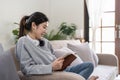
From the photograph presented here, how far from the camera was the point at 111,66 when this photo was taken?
360 cm

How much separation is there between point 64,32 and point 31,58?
3218 millimetres

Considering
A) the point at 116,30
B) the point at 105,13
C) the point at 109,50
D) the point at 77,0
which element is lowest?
the point at 109,50

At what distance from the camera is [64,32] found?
16.7 feet

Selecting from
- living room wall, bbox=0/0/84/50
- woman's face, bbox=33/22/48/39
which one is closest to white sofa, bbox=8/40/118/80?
woman's face, bbox=33/22/48/39

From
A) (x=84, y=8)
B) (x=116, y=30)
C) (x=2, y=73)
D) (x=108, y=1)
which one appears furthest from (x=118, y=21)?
(x=2, y=73)

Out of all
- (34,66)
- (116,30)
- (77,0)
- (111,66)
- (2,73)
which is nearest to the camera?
(2,73)

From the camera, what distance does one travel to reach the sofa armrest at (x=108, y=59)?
365 cm

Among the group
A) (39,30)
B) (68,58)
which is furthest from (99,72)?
(39,30)

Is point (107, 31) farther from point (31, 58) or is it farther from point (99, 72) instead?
point (31, 58)

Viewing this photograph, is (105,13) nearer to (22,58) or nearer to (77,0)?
(77,0)

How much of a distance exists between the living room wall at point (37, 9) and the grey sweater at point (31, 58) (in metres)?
2.35

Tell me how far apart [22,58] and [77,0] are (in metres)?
3.51

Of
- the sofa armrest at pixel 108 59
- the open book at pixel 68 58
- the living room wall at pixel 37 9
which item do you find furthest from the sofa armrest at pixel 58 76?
the living room wall at pixel 37 9

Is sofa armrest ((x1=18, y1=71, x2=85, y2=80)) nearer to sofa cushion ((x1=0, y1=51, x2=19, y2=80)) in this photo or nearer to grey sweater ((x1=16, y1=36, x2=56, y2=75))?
grey sweater ((x1=16, y1=36, x2=56, y2=75))
